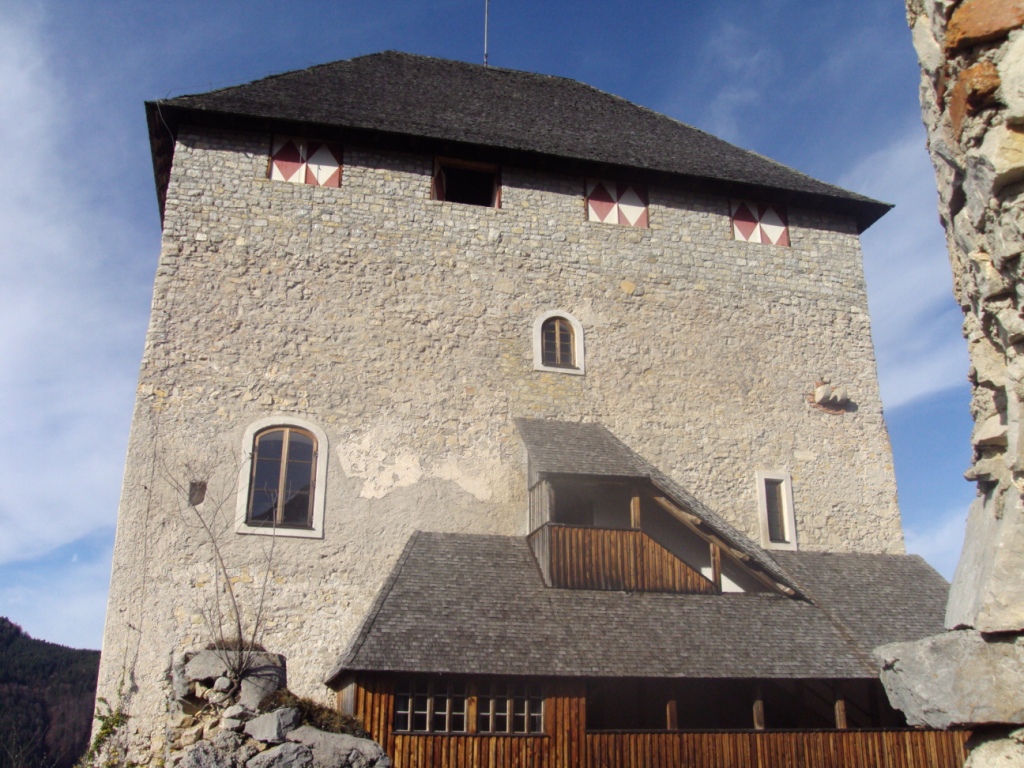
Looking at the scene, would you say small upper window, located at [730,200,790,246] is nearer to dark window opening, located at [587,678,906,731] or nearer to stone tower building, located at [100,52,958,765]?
stone tower building, located at [100,52,958,765]

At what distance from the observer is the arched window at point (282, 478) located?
1187 centimetres

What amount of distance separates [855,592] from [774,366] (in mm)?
3947

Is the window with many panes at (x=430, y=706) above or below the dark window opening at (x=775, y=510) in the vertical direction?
below

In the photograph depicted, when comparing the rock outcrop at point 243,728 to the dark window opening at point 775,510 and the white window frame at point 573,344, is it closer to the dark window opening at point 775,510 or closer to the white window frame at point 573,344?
the white window frame at point 573,344

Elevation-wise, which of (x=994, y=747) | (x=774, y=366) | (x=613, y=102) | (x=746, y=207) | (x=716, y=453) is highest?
(x=613, y=102)

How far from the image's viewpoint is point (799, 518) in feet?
45.1

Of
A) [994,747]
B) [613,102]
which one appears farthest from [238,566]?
[613,102]

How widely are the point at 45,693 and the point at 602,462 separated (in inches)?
882

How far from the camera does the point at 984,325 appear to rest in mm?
3424

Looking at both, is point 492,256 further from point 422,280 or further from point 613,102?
point 613,102

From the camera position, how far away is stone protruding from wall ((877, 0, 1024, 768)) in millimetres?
3090

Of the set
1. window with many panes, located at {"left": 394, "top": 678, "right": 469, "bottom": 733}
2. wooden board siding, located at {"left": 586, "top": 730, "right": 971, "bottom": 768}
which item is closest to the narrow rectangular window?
wooden board siding, located at {"left": 586, "top": 730, "right": 971, "bottom": 768}

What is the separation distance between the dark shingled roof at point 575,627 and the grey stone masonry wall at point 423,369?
1.11 meters

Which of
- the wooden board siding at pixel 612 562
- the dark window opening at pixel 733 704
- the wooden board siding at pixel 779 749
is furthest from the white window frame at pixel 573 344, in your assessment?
the wooden board siding at pixel 779 749
